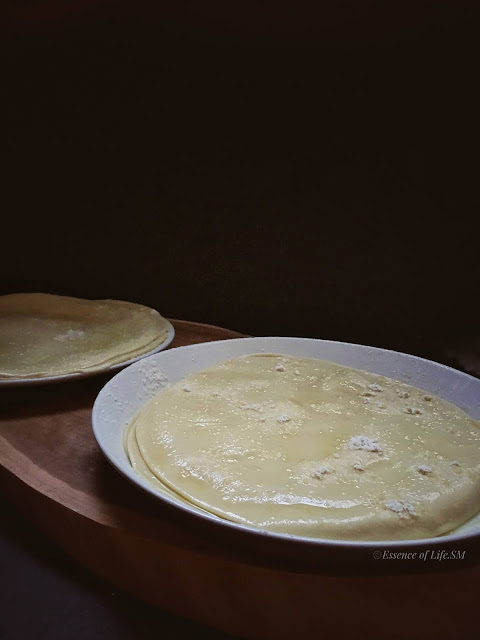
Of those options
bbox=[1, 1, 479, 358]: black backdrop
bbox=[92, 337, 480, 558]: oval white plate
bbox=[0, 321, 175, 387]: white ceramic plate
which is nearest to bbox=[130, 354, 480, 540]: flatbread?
bbox=[92, 337, 480, 558]: oval white plate

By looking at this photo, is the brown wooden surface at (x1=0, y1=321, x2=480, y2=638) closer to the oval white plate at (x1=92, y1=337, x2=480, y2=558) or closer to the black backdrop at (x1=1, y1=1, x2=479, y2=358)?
the oval white plate at (x1=92, y1=337, x2=480, y2=558)

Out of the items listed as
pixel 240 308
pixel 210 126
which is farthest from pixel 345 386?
pixel 210 126

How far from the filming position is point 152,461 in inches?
31.7

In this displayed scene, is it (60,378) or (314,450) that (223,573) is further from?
(60,378)

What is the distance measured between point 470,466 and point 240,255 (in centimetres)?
92

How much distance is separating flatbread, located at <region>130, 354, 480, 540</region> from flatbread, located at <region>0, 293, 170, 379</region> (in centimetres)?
25

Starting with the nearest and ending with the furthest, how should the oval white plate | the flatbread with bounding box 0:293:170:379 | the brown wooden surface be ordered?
the brown wooden surface < the oval white plate < the flatbread with bounding box 0:293:170:379

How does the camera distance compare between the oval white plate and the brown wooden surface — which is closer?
the brown wooden surface

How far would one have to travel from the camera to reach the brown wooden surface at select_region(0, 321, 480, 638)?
2.04 feet

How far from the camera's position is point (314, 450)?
88 centimetres

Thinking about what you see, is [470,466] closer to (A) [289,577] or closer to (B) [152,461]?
(A) [289,577]

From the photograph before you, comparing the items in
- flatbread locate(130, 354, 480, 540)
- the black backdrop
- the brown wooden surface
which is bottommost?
the brown wooden surface

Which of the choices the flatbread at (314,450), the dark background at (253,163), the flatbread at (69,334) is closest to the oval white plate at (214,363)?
the flatbread at (314,450)

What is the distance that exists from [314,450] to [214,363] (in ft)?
1.28
